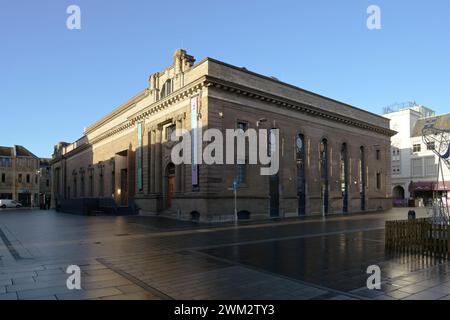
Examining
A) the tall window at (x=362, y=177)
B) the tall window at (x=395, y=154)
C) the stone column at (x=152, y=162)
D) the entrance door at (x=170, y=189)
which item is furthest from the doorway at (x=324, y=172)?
the tall window at (x=395, y=154)

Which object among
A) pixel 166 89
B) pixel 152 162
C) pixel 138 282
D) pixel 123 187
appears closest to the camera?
pixel 138 282

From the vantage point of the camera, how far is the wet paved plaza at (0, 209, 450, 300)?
23.6 feet

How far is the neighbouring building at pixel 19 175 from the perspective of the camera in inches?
3162

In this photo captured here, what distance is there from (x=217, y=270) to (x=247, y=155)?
799 inches

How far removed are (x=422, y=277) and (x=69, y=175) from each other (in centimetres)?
7202

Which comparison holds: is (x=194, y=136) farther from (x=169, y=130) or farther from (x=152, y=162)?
(x=152, y=162)

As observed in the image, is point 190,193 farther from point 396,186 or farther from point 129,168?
point 396,186

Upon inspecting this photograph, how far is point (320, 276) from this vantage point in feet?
28.0

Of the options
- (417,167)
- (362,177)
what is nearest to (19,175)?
(362,177)

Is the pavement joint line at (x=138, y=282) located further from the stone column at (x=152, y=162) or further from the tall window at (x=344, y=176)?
the tall window at (x=344, y=176)

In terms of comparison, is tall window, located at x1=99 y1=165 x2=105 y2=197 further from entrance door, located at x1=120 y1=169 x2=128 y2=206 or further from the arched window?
the arched window

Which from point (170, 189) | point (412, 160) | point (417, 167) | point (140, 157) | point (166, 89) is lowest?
point (170, 189)

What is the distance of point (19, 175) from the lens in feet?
270
